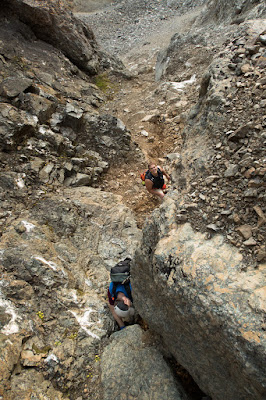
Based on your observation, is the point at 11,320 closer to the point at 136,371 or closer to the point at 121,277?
the point at 121,277

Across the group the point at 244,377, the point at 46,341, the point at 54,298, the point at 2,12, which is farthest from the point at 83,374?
the point at 2,12

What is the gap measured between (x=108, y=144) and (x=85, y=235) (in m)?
5.17

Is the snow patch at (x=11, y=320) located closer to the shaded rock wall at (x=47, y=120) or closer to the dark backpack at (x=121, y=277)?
the dark backpack at (x=121, y=277)

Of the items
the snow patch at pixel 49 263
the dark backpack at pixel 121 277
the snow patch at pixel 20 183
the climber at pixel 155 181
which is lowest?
the snow patch at pixel 49 263

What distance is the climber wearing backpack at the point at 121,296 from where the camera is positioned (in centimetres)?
560

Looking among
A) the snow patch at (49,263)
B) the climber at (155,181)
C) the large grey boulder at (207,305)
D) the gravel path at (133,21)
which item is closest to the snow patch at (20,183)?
the snow patch at (49,263)

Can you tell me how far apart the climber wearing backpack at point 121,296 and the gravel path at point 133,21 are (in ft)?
93.3

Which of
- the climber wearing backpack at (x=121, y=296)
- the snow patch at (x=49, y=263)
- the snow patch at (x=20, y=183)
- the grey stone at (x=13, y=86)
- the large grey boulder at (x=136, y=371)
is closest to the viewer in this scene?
the large grey boulder at (x=136, y=371)

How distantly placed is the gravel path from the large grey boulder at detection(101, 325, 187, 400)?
2972 cm

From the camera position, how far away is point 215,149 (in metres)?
4.61

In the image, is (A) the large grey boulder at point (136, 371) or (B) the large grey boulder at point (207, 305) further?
(A) the large grey boulder at point (136, 371)

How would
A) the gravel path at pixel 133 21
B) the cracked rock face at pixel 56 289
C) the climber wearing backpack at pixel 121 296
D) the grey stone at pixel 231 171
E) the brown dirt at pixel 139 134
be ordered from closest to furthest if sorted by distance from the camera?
the grey stone at pixel 231 171
the cracked rock face at pixel 56 289
the climber wearing backpack at pixel 121 296
the brown dirt at pixel 139 134
the gravel path at pixel 133 21

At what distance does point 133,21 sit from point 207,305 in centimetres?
4322

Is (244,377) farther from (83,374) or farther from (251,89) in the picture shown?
(251,89)
